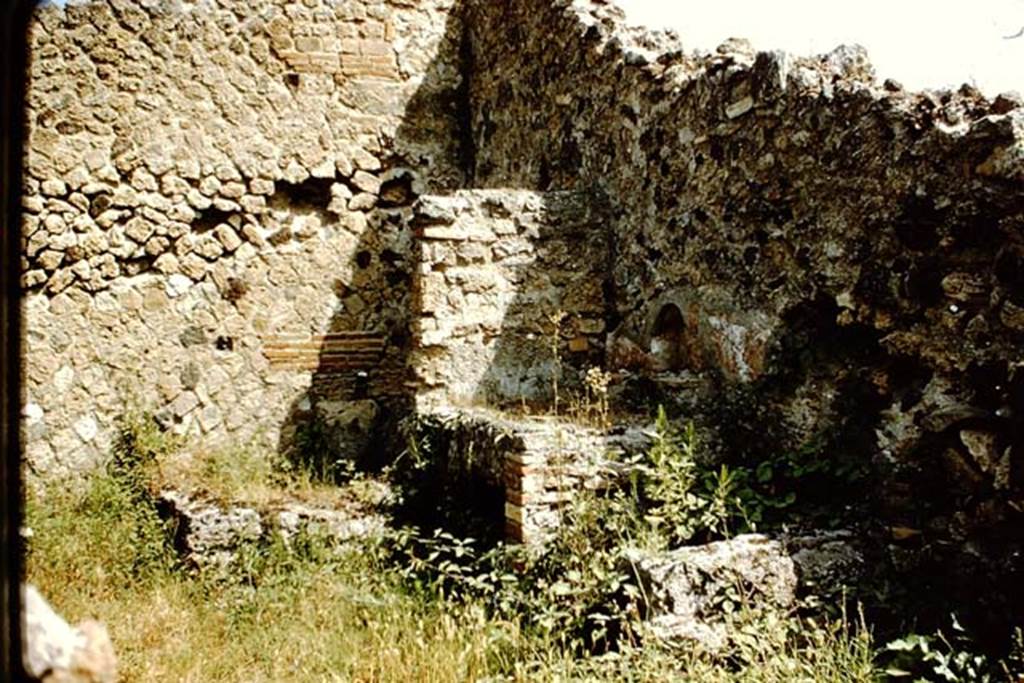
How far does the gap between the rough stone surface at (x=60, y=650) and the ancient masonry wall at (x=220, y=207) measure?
20.9 feet

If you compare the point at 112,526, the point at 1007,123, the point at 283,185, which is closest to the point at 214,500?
the point at 112,526

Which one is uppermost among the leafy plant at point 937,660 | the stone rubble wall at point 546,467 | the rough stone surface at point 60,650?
the rough stone surface at point 60,650

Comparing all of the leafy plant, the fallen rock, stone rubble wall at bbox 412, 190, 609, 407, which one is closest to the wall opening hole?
stone rubble wall at bbox 412, 190, 609, 407

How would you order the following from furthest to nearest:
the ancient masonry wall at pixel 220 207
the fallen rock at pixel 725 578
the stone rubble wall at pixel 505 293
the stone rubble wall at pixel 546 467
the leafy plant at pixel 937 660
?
the ancient masonry wall at pixel 220 207 < the stone rubble wall at pixel 505 293 < the stone rubble wall at pixel 546 467 < the fallen rock at pixel 725 578 < the leafy plant at pixel 937 660

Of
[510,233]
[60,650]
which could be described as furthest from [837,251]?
[60,650]

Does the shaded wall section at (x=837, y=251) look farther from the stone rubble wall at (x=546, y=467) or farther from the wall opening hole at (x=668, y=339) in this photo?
the stone rubble wall at (x=546, y=467)

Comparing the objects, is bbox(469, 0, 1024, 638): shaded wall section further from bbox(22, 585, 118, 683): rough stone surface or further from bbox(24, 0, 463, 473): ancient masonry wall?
bbox(22, 585, 118, 683): rough stone surface

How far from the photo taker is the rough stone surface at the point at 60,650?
82cm

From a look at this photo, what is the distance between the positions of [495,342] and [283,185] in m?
2.37

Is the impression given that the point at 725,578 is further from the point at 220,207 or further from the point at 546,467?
the point at 220,207

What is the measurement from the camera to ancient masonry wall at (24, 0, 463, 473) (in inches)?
264

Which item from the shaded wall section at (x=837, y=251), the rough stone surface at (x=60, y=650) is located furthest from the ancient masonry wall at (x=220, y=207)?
the rough stone surface at (x=60, y=650)

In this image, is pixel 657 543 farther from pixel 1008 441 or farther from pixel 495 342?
pixel 495 342

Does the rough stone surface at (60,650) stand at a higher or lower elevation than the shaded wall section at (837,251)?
lower
